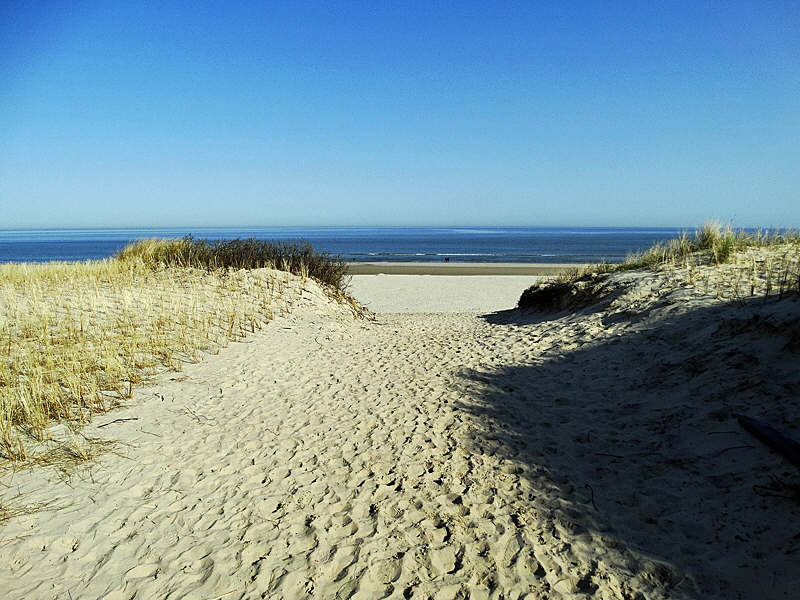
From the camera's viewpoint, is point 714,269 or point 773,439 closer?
point 773,439

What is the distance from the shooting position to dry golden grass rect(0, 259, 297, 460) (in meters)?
5.73

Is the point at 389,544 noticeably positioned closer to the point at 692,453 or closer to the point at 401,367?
the point at 692,453

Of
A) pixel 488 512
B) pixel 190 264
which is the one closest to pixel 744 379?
pixel 488 512

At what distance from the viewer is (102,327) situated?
8.98 meters

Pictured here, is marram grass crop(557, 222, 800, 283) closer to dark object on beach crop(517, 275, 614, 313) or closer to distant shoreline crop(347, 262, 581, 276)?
dark object on beach crop(517, 275, 614, 313)

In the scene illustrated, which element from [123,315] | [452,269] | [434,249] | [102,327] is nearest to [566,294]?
[123,315]

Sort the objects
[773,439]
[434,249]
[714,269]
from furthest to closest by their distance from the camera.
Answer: [434,249], [714,269], [773,439]

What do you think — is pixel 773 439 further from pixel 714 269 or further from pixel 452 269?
pixel 452 269

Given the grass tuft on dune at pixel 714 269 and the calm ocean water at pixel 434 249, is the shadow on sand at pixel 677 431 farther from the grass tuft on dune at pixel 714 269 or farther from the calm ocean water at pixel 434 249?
the calm ocean water at pixel 434 249

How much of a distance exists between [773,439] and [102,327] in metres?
9.98

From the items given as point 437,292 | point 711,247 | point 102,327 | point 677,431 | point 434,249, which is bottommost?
point 437,292

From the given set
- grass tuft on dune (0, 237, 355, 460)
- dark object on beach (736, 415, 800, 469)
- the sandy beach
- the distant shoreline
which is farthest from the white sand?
dark object on beach (736, 415, 800, 469)

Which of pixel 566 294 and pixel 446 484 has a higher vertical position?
pixel 566 294

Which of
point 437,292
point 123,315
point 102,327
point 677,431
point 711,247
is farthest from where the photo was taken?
point 437,292
